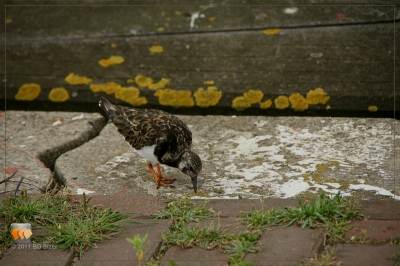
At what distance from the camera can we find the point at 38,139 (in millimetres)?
4160

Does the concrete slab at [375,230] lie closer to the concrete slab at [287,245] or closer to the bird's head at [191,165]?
the concrete slab at [287,245]

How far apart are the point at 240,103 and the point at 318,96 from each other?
51 cm

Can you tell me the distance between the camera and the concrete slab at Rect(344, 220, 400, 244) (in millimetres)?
2797

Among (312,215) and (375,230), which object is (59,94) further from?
(375,230)

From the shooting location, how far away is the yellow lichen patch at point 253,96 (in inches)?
169

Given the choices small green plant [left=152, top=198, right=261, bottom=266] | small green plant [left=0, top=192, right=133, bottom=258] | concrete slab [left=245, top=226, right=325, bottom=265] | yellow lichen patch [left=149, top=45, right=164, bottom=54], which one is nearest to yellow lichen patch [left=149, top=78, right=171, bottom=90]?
yellow lichen patch [left=149, top=45, right=164, bottom=54]

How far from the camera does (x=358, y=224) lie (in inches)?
115

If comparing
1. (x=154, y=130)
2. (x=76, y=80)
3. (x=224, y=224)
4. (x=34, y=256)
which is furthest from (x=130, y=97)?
(x=34, y=256)

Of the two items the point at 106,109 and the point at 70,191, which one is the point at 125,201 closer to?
the point at 70,191

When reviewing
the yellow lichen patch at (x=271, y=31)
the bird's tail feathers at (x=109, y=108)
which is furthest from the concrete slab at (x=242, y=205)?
the yellow lichen patch at (x=271, y=31)

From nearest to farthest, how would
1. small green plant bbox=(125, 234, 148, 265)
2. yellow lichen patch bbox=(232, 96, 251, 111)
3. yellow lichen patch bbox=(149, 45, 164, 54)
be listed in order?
small green plant bbox=(125, 234, 148, 265) → yellow lichen patch bbox=(232, 96, 251, 111) → yellow lichen patch bbox=(149, 45, 164, 54)

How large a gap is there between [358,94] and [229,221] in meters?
1.59

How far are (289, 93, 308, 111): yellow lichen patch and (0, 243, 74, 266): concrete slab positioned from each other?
1958mm

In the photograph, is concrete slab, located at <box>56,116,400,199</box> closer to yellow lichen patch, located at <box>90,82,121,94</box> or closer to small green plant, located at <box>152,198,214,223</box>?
small green plant, located at <box>152,198,214,223</box>
